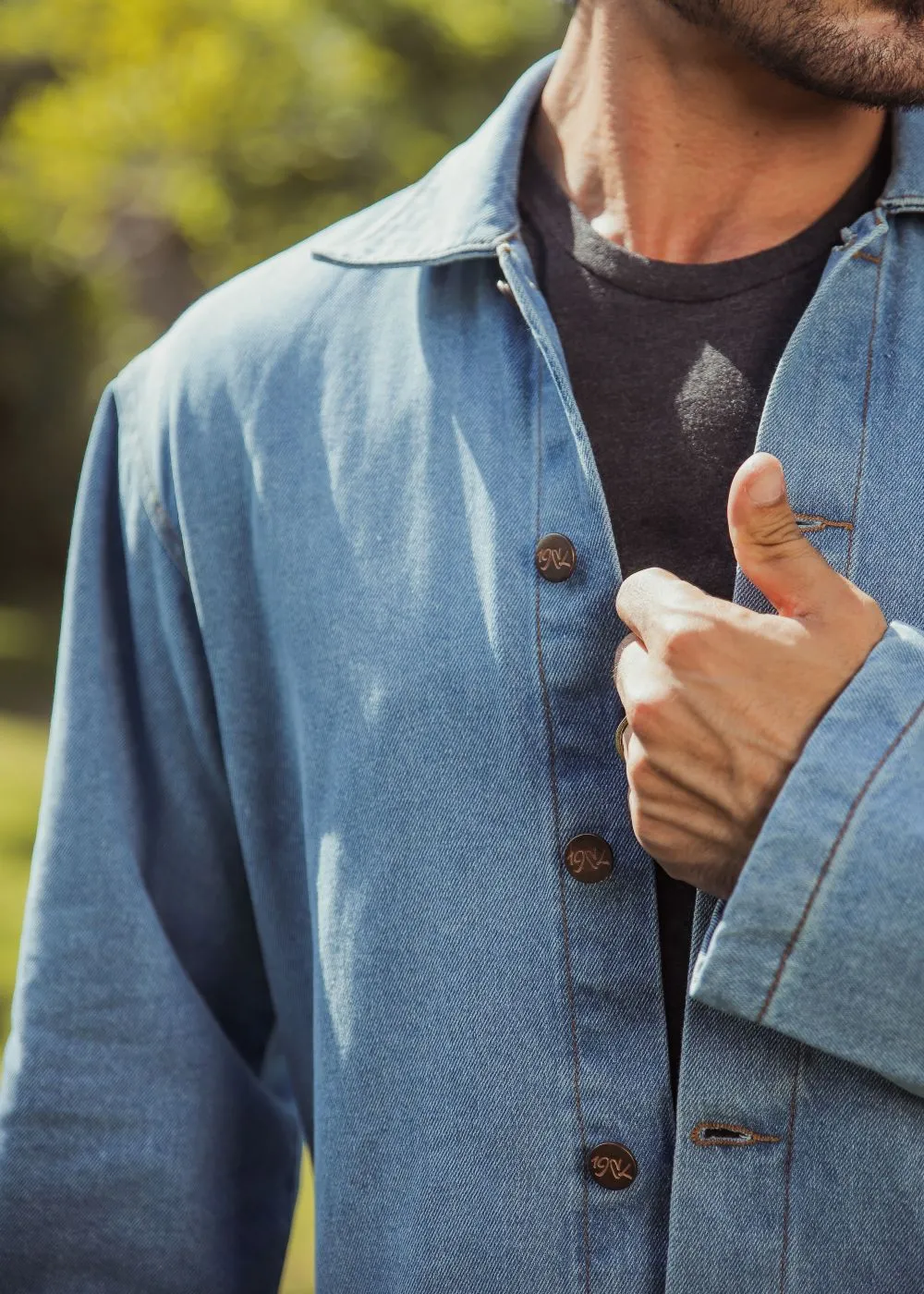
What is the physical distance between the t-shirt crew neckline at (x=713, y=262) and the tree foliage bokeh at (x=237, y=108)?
551cm

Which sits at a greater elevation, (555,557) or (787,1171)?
(555,557)

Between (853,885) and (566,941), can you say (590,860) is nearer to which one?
(566,941)

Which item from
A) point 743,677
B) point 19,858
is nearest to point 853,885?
point 743,677

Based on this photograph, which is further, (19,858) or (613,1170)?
(19,858)

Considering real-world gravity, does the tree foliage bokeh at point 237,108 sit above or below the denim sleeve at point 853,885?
above

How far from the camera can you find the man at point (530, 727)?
4.09 ft

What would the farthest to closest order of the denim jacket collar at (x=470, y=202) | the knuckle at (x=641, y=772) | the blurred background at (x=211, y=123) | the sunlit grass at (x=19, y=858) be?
the blurred background at (x=211, y=123) < the sunlit grass at (x=19, y=858) < the denim jacket collar at (x=470, y=202) < the knuckle at (x=641, y=772)

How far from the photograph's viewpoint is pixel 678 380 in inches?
58.4

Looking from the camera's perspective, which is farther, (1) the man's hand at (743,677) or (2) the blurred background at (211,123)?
(2) the blurred background at (211,123)

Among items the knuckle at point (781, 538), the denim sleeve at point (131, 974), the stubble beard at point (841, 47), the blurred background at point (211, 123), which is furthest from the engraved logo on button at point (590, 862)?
the blurred background at point (211, 123)

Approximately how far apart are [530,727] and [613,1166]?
0.45m

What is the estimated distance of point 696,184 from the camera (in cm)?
160

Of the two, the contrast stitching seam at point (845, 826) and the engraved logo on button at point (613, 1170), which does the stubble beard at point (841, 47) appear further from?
the engraved logo on button at point (613, 1170)

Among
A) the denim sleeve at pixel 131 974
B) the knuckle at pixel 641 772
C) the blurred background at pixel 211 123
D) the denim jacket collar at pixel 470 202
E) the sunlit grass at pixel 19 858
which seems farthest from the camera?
the blurred background at pixel 211 123
